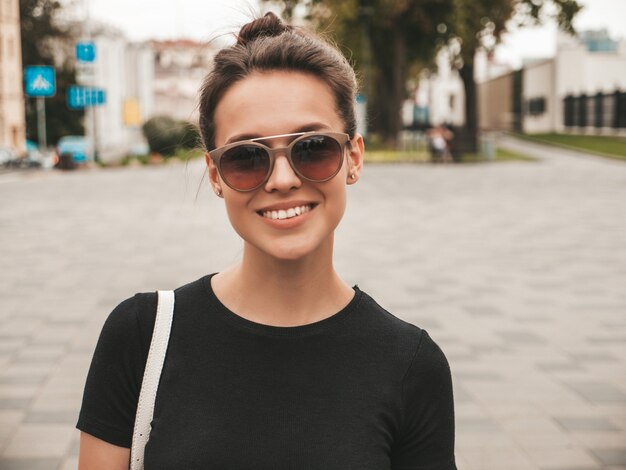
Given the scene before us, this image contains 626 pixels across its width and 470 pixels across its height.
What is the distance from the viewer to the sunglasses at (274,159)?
1770mm

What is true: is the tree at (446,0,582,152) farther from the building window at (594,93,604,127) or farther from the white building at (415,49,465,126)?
the white building at (415,49,465,126)

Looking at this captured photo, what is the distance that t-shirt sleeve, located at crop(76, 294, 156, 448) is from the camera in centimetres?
178

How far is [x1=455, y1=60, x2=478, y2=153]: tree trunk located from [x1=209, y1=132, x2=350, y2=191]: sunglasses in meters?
39.2

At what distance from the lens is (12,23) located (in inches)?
2304

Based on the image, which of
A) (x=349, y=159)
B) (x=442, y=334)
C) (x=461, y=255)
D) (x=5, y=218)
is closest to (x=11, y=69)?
(x=5, y=218)

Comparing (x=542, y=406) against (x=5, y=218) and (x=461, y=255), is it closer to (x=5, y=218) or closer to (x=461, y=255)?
(x=461, y=255)

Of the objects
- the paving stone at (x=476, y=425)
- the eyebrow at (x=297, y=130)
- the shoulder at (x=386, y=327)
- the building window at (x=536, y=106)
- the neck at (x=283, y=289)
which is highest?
the building window at (x=536, y=106)

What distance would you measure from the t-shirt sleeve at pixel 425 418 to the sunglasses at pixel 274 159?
1.31ft

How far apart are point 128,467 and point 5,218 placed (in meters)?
17.2

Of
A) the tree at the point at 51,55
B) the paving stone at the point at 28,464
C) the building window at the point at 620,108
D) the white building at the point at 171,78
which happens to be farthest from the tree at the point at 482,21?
the white building at the point at 171,78

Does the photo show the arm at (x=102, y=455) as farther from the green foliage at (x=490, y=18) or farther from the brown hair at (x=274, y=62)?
the green foliage at (x=490, y=18)

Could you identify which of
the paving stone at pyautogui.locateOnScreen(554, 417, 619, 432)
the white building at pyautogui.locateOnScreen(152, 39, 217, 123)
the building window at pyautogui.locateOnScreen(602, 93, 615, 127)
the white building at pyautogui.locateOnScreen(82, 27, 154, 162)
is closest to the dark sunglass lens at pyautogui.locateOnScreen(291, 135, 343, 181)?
the paving stone at pyautogui.locateOnScreen(554, 417, 619, 432)

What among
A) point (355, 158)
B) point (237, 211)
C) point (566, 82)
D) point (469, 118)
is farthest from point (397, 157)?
point (237, 211)

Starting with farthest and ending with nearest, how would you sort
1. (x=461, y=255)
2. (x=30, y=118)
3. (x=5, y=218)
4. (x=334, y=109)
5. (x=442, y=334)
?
(x=30, y=118) < (x=5, y=218) < (x=461, y=255) < (x=442, y=334) < (x=334, y=109)
